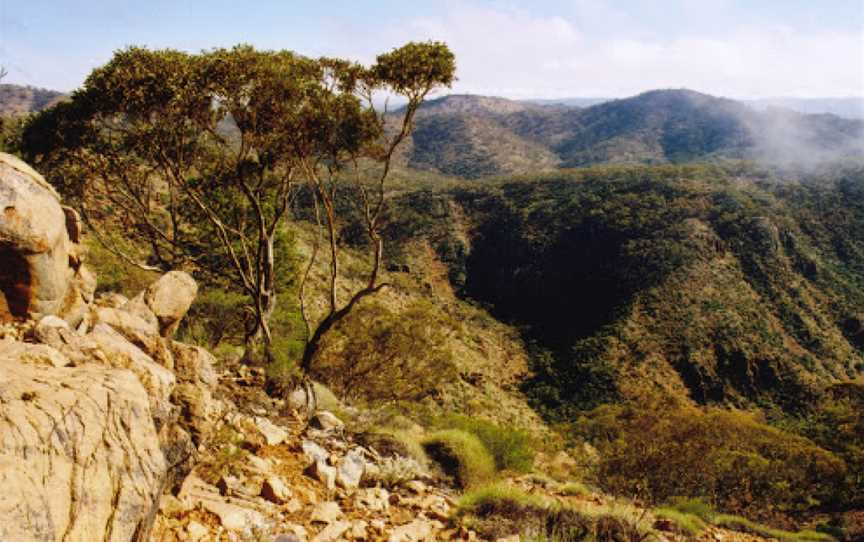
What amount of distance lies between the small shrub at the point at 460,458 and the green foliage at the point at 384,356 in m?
8.65

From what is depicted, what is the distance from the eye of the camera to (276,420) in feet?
26.9

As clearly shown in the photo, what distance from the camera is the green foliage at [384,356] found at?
A: 17906mm

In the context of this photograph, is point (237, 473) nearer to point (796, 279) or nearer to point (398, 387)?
point (398, 387)

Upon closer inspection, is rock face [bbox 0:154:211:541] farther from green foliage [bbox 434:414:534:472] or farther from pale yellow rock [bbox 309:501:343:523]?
green foliage [bbox 434:414:534:472]

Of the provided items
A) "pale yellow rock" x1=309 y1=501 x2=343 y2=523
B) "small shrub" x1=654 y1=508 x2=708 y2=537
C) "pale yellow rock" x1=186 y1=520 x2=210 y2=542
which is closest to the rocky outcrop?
"pale yellow rock" x1=186 y1=520 x2=210 y2=542

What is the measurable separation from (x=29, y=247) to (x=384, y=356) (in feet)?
45.6

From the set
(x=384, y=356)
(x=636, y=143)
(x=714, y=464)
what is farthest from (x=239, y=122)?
(x=636, y=143)

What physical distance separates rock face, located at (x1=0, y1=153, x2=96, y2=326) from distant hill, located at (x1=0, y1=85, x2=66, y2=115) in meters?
161

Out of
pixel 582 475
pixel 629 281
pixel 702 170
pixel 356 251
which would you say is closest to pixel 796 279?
pixel 629 281

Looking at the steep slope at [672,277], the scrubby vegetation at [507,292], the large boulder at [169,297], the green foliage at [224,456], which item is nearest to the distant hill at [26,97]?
the scrubby vegetation at [507,292]

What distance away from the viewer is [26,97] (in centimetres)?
15000

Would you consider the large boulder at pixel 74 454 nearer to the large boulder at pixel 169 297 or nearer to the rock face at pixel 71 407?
the rock face at pixel 71 407

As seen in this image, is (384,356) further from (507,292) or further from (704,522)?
(507,292)

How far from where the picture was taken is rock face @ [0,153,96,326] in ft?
18.6
